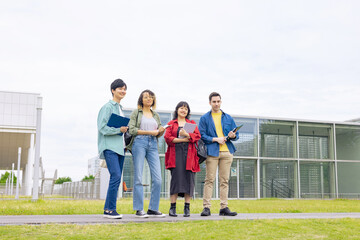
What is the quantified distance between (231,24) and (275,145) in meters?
10.8

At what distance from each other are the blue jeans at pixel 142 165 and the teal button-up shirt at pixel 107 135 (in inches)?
9.2

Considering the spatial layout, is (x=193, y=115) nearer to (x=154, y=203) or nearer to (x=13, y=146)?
(x=154, y=203)

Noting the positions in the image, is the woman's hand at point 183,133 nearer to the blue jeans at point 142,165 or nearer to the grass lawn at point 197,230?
the blue jeans at point 142,165

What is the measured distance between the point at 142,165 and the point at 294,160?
52.5 feet

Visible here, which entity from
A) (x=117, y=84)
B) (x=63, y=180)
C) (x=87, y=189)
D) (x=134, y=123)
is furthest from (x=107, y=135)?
(x=63, y=180)

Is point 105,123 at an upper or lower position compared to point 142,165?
upper

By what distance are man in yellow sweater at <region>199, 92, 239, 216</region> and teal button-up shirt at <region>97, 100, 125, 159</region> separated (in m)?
1.38

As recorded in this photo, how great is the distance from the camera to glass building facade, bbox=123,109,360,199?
19781mm

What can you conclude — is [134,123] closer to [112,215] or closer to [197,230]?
[112,215]

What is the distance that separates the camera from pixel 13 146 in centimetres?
2947

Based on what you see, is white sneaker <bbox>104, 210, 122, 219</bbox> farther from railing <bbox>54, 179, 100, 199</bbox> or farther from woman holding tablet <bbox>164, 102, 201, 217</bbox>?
railing <bbox>54, 179, 100, 199</bbox>

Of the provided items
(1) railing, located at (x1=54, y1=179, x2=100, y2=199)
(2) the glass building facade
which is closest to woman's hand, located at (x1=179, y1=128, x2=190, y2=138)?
(2) the glass building facade

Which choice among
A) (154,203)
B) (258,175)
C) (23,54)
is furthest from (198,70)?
(258,175)

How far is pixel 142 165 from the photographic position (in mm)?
5832
